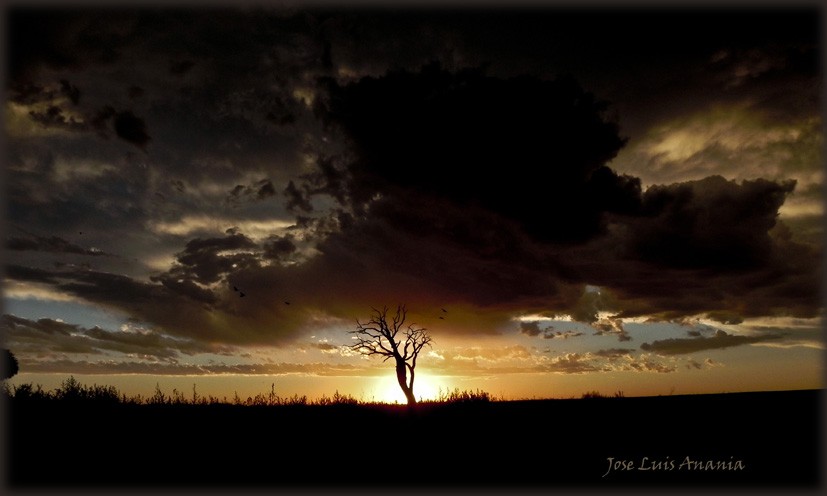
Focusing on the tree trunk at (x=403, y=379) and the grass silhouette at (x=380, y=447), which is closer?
the grass silhouette at (x=380, y=447)

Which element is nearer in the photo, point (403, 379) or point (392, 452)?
point (392, 452)

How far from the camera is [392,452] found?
1678 cm

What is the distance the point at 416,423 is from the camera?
911 inches

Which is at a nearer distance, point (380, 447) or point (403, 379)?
point (380, 447)

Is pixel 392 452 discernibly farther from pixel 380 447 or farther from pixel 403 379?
pixel 403 379

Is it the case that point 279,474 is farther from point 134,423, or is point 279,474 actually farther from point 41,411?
point 41,411

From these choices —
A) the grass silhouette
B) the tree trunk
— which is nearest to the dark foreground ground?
the grass silhouette

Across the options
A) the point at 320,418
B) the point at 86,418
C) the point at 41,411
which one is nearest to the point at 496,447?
the point at 320,418

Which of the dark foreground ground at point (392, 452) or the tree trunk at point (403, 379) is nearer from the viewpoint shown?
the dark foreground ground at point (392, 452)

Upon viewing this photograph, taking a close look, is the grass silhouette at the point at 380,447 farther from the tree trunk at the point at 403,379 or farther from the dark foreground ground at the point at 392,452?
Answer: the tree trunk at the point at 403,379

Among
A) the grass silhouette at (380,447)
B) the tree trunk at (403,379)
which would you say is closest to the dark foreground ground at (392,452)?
the grass silhouette at (380,447)

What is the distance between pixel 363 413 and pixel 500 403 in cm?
1265

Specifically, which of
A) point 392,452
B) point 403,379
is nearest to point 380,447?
point 392,452

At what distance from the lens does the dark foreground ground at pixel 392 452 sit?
14078mm
